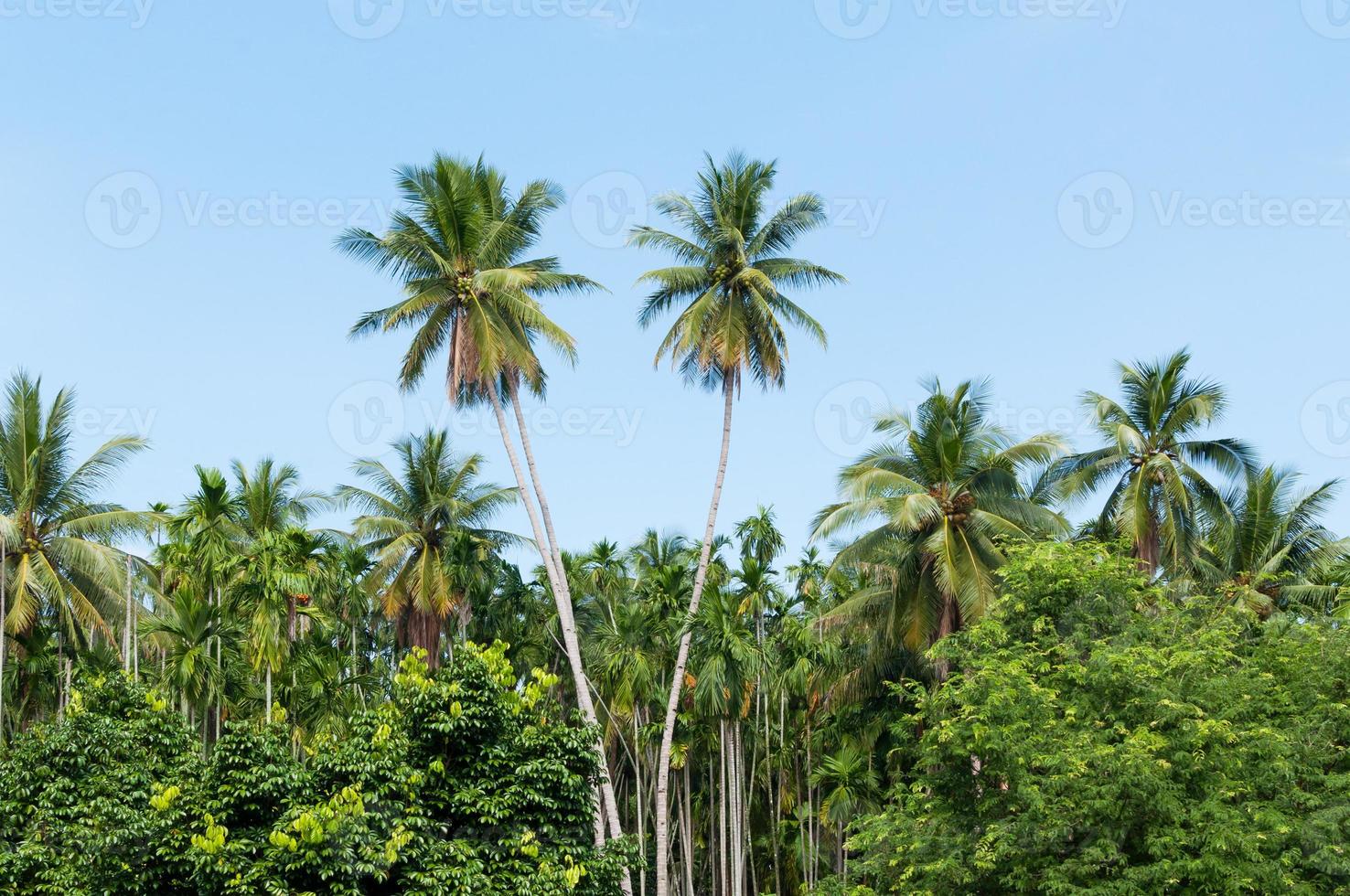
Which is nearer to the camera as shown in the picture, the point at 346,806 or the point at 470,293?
the point at 346,806

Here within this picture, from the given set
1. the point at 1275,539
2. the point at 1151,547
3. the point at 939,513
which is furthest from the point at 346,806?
the point at 1275,539

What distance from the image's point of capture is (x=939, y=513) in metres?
30.4

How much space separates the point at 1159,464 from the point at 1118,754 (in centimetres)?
1270

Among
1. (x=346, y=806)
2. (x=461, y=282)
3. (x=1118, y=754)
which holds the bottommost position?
(x=346, y=806)

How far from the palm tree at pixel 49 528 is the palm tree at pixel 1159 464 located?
78.0 feet

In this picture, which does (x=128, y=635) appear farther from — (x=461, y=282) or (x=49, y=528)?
(x=461, y=282)

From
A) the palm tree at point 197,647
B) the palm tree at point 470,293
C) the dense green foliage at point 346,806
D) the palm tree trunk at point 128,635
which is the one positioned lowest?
the dense green foliage at point 346,806

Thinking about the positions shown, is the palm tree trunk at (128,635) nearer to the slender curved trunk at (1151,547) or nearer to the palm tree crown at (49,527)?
the palm tree crown at (49,527)

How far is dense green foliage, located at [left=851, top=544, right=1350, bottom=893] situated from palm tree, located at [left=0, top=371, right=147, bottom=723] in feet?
62.6

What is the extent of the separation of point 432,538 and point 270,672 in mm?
9693

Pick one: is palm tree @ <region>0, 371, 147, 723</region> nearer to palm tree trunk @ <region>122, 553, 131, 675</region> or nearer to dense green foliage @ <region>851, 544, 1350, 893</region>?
palm tree trunk @ <region>122, 553, 131, 675</region>

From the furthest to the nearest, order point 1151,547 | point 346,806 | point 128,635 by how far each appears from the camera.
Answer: point 128,635 < point 1151,547 < point 346,806

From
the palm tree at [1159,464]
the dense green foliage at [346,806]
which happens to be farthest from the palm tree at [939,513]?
the dense green foliage at [346,806]

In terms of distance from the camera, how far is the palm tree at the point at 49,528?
3091 centimetres
